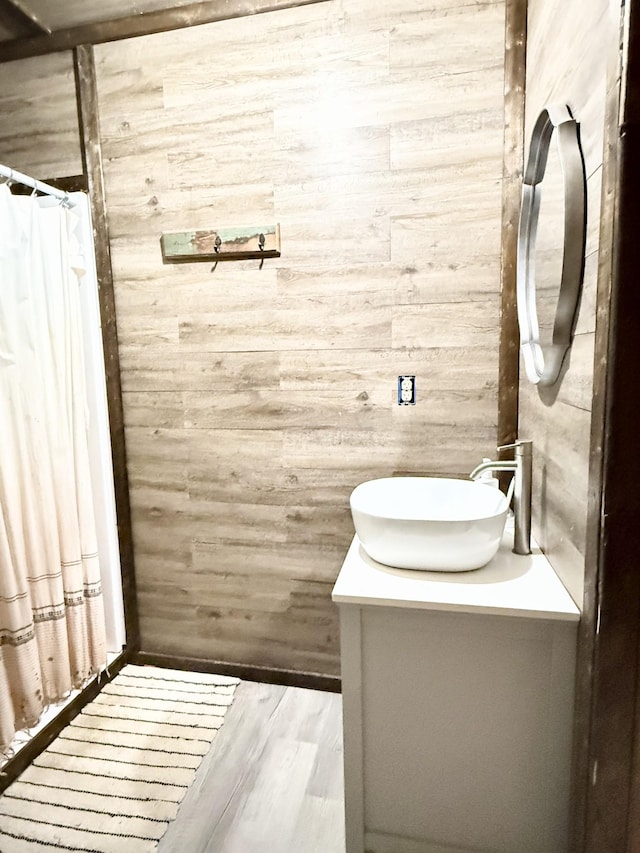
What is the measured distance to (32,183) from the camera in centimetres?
173

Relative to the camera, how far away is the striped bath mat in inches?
55.6

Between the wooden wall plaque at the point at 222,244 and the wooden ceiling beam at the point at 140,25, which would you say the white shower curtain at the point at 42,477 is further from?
the wooden ceiling beam at the point at 140,25

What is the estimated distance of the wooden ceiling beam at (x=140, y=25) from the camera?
173 cm

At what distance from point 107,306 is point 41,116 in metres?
0.79

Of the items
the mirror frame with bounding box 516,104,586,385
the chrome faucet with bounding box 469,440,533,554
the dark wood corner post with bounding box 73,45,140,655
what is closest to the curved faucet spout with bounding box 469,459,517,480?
the chrome faucet with bounding box 469,440,533,554

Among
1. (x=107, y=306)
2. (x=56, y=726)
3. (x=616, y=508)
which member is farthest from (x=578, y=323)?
(x=56, y=726)

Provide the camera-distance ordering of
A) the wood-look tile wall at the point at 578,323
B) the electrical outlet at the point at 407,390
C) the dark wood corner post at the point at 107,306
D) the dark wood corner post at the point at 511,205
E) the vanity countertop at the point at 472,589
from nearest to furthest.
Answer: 1. the wood-look tile wall at the point at 578,323
2. the vanity countertop at the point at 472,589
3. the dark wood corner post at the point at 511,205
4. the electrical outlet at the point at 407,390
5. the dark wood corner post at the point at 107,306

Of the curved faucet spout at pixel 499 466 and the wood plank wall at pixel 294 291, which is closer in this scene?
the curved faucet spout at pixel 499 466

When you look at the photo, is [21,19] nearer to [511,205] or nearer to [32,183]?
[32,183]

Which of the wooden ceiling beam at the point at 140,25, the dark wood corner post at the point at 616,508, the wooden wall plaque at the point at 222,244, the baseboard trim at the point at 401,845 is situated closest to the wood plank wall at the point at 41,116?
the wooden ceiling beam at the point at 140,25

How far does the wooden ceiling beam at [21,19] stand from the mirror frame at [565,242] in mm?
1893

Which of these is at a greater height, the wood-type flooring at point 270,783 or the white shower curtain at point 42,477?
the white shower curtain at point 42,477

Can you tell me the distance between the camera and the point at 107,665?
2.10m

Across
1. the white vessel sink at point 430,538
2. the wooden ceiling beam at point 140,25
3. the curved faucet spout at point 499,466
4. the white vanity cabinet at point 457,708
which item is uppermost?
the wooden ceiling beam at point 140,25
